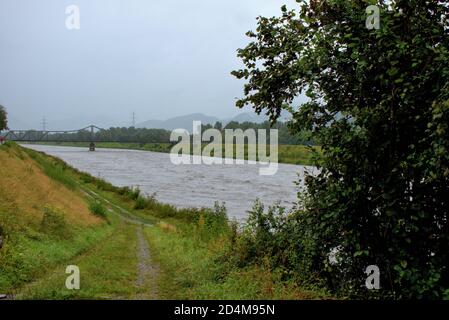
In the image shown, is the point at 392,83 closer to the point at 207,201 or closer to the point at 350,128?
the point at 350,128

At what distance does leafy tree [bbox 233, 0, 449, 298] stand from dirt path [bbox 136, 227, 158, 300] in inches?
154

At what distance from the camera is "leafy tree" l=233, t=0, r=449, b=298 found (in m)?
8.43

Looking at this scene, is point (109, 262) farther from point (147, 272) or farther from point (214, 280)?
point (214, 280)

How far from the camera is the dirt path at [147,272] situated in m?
11.4

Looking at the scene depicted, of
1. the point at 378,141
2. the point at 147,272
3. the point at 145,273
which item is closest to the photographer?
the point at 378,141

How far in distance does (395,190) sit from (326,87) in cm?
296

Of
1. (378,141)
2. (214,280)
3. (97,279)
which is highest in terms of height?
(378,141)

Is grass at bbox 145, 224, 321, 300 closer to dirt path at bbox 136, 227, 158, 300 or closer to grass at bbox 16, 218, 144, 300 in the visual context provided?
dirt path at bbox 136, 227, 158, 300

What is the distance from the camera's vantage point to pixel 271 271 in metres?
11.2

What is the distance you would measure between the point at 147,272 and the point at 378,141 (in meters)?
8.65

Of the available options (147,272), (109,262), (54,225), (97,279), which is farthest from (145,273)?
(54,225)

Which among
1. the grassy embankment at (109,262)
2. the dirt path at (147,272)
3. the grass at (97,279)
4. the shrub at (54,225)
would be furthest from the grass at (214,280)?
the shrub at (54,225)

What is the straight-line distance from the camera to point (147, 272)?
1389cm
